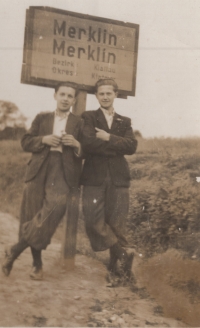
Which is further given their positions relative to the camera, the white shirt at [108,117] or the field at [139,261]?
the white shirt at [108,117]

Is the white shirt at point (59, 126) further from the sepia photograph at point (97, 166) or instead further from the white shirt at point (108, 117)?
the white shirt at point (108, 117)

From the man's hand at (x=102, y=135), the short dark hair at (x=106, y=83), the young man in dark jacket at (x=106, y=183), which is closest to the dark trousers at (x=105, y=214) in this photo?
the young man in dark jacket at (x=106, y=183)

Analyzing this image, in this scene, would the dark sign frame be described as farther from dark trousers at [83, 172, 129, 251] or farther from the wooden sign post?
dark trousers at [83, 172, 129, 251]

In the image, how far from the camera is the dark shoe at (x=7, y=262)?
3.06 m

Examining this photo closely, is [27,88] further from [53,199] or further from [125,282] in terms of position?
[125,282]

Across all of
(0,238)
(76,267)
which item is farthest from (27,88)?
(76,267)

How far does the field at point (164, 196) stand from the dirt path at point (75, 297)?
Answer: 212 millimetres

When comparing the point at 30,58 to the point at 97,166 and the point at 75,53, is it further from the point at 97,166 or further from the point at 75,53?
the point at 97,166

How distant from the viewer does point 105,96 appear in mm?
3291

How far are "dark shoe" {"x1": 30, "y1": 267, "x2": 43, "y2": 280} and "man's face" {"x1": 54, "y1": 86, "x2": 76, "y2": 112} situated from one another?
1.10 metres

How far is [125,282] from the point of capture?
10.5ft

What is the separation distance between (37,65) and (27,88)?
18cm

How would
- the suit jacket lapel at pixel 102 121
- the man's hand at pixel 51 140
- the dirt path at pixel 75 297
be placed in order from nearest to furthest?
1. the dirt path at pixel 75 297
2. the man's hand at pixel 51 140
3. the suit jacket lapel at pixel 102 121

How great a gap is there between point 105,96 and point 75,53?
38cm
